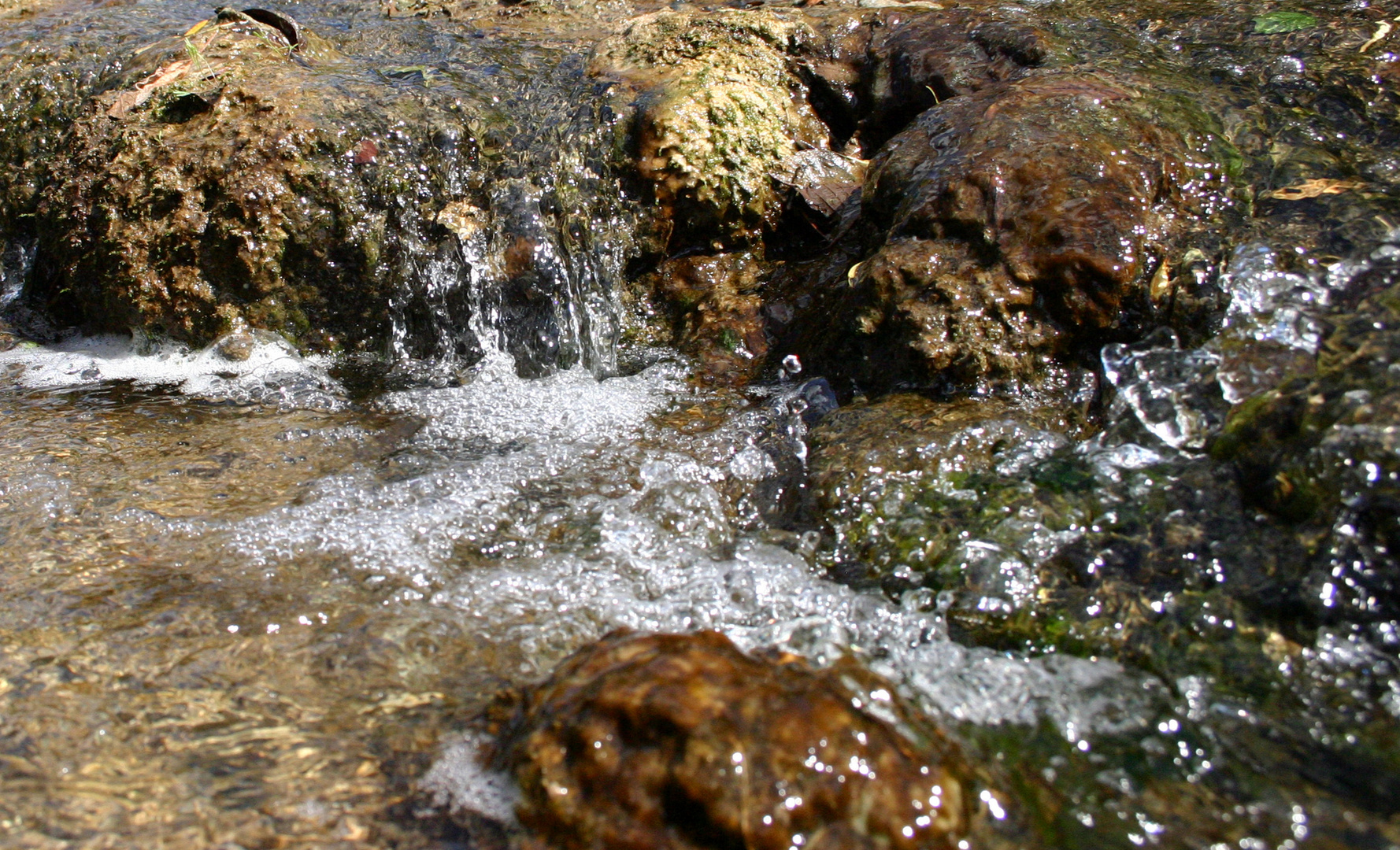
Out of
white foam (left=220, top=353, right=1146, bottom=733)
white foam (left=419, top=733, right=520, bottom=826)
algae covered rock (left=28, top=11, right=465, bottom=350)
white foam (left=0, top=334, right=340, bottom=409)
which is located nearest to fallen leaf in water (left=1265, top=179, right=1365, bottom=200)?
white foam (left=220, top=353, right=1146, bottom=733)

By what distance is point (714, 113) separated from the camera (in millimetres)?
4129

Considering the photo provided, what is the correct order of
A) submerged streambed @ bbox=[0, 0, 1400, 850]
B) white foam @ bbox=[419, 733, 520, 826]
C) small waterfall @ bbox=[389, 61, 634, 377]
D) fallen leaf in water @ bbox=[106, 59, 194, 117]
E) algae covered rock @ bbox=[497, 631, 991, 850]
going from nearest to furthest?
algae covered rock @ bbox=[497, 631, 991, 850], white foam @ bbox=[419, 733, 520, 826], submerged streambed @ bbox=[0, 0, 1400, 850], small waterfall @ bbox=[389, 61, 634, 377], fallen leaf in water @ bbox=[106, 59, 194, 117]

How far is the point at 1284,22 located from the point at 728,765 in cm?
446

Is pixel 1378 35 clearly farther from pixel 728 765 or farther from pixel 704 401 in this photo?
pixel 728 765

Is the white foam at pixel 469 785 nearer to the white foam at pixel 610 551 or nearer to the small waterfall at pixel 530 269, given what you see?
the white foam at pixel 610 551

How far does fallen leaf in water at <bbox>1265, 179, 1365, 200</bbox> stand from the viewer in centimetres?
313

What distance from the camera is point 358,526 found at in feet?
8.77

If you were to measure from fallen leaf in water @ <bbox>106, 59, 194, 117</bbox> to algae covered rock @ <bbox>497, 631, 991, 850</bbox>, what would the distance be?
385cm

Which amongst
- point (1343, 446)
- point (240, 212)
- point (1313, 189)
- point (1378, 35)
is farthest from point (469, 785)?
point (1378, 35)

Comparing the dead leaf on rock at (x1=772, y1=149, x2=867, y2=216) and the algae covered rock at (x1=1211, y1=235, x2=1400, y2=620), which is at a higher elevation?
the dead leaf on rock at (x1=772, y1=149, x2=867, y2=216)

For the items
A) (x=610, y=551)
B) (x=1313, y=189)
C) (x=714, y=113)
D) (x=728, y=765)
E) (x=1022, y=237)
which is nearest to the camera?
(x=728, y=765)

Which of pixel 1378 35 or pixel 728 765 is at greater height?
pixel 1378 35

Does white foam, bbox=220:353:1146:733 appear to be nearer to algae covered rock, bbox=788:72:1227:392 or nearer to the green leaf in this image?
algae covered rock, bbox=788:72:1227:392

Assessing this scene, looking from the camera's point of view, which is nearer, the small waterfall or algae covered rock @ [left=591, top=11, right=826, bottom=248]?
the small waterfall
